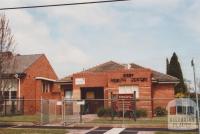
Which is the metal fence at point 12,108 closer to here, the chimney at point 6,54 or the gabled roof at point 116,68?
the gabled roof at point 116,68

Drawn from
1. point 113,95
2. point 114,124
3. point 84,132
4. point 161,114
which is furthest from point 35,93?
point 84,132

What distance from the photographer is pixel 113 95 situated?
3806 cm

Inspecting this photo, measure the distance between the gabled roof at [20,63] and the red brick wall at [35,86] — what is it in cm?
43

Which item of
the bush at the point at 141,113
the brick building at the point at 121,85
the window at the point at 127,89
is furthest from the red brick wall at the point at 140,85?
the bush at the point at 141,113

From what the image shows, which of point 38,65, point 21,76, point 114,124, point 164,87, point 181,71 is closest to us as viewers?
point 114,124

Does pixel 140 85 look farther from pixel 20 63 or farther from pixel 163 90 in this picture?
pixel 20 63

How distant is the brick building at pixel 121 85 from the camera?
38.3 meters

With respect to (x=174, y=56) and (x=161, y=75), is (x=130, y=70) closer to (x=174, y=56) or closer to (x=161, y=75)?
(x=161, y=75)

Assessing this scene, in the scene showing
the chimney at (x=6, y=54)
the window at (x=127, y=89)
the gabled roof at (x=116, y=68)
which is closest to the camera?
the chimney at (x=6, y=54)

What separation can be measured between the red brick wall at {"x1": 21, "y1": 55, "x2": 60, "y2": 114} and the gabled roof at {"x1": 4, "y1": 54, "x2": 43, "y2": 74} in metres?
0.43

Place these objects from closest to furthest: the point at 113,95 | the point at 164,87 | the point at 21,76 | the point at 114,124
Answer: the point at 114,124 → the point at 113,95 → the point at 164,87 → the point at 21,76

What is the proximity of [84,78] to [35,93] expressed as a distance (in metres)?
7.44

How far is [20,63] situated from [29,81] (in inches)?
111

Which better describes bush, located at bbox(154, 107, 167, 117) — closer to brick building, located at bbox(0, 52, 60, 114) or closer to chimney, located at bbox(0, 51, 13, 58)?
brick building, located at bbox(0, 52, 60, 114)
